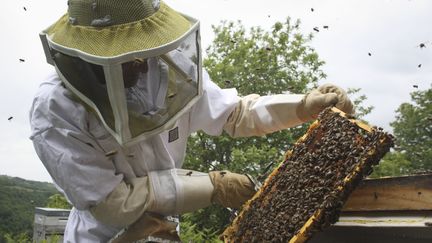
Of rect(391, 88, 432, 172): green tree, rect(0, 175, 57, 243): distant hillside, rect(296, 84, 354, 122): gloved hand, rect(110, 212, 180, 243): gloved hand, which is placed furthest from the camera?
rect(391, 88, 432, 172): green tree

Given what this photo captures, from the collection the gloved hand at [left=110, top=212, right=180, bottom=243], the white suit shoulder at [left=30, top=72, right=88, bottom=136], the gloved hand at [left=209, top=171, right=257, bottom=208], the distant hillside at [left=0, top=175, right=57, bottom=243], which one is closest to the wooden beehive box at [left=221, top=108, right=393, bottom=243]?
the gloved hand at [left=209, top=171, right=257, bottom=208]

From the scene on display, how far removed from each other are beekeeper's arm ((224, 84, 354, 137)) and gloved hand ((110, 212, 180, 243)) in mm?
960

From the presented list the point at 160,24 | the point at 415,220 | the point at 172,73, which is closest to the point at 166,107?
the point at 172,73

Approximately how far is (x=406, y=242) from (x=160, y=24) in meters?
1.96

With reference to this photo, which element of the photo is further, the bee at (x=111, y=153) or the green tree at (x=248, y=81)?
the green tree at (x=248, y=81)

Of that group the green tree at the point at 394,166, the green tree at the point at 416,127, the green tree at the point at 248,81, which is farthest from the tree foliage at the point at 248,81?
the green tree at the point at 416,127

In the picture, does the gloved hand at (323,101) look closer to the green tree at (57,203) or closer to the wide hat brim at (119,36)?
the wide hat brim at (119,36)

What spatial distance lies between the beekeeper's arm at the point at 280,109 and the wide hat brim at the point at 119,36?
824mm

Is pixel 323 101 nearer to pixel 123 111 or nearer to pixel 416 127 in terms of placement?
pixel 123 111

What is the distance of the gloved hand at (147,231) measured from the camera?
2.83 metres

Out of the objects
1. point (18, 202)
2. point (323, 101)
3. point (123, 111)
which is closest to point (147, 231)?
point (123, 111)

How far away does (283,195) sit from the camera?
116 inches

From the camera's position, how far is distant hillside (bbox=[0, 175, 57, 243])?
12223mm

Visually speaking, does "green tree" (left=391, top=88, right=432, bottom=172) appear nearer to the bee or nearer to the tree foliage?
the tree foliage
